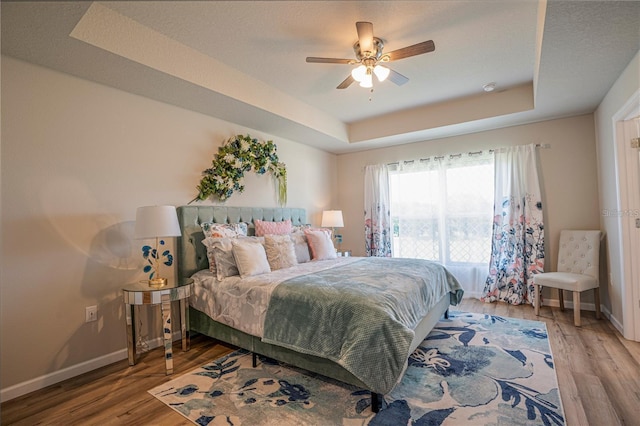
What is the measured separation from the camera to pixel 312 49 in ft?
9.06

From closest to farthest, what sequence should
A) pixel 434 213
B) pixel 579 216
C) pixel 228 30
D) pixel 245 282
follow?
pixel 228 30 < pixel 245 282 < pixel 579 216 < pixel 434 213

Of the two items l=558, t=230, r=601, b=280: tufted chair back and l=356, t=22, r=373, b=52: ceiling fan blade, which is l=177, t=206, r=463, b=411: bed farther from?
l=356, t=22, r=373, b=52: ceiling fan blade

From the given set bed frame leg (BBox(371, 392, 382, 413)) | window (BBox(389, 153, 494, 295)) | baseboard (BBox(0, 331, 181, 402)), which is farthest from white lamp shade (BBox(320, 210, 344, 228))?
bed frame leg (BBox(371, 392, 382, 413))

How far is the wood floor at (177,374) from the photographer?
1900 mm

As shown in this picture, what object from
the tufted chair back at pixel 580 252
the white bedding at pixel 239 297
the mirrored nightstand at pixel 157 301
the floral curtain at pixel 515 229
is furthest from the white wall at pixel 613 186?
the mirrored nightstand at pixel 157 301

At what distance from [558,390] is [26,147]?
420cm

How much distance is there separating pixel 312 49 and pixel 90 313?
298 centimetres

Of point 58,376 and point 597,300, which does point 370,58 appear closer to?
point 58,376

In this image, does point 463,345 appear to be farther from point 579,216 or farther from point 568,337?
point 579,216

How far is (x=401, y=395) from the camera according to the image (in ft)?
6.84

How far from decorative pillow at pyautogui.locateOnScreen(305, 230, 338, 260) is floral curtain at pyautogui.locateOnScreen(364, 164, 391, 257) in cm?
156

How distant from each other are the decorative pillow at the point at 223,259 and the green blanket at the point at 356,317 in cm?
70

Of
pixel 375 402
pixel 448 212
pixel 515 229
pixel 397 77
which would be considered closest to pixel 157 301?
pixel 375 402

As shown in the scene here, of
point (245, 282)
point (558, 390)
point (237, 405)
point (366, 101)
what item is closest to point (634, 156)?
point (558, 390)
